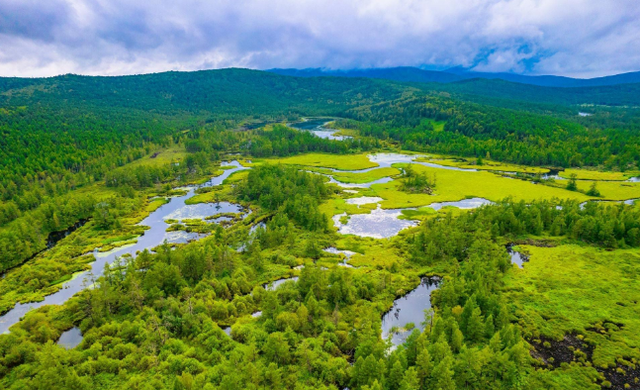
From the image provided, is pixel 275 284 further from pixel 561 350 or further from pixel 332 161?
pixel 332 161

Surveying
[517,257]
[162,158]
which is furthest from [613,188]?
[162,158]

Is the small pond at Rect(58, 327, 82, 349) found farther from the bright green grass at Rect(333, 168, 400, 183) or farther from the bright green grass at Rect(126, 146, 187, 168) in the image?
the bright green grass at Rect(126, 146, 187, 168)

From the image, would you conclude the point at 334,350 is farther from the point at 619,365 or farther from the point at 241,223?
the point at 241,223

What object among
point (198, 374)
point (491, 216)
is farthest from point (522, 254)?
point (198, 374)

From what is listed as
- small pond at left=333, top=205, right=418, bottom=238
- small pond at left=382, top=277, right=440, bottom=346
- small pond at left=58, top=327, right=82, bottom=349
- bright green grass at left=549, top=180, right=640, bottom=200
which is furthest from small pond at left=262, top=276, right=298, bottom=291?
bright green grass at left=549, top=180, right=640, bottom=200

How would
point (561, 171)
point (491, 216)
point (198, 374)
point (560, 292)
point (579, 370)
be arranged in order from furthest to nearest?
point (561, 171)
point (491, 216)
point (560, 292)
point (579, 370)
point (198, 374)

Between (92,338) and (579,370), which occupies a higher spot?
(92,338)
